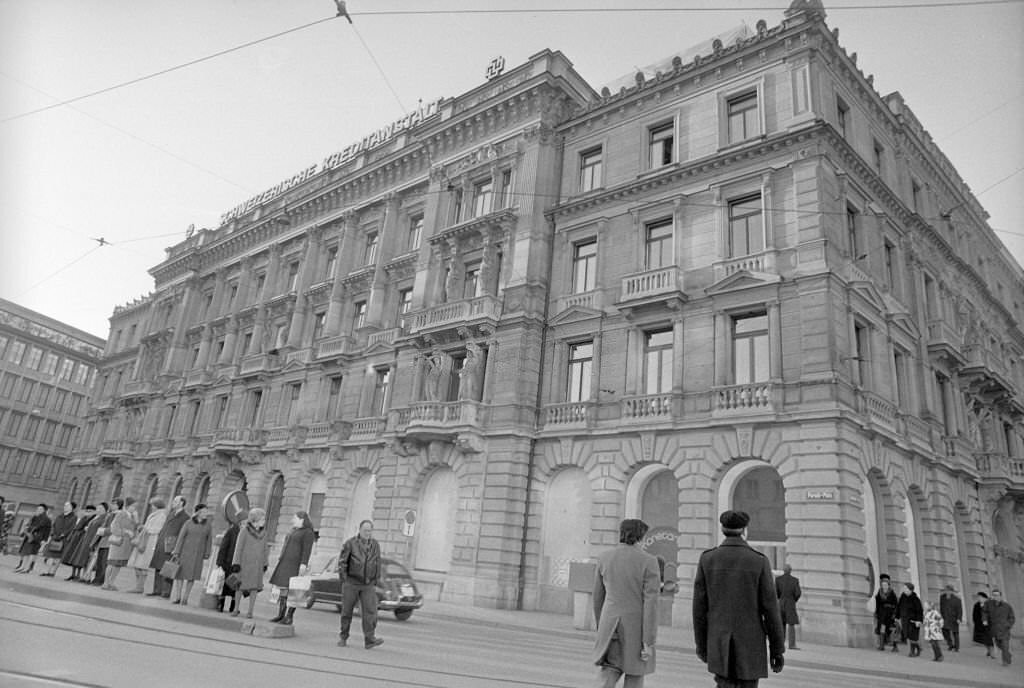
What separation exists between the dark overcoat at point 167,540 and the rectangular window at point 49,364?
61354 mm

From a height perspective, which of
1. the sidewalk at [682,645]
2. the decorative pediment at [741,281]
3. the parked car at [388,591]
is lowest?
the sidewalk at [682,645]

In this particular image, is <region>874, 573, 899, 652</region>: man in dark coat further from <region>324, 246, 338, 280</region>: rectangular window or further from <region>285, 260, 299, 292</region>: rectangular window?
<region>285, 260, 299, 292</region>: rectangular window

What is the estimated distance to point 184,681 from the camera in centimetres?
615

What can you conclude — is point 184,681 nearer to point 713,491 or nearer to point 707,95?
point 713,491

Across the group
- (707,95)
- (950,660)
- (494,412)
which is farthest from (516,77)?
(950,660)

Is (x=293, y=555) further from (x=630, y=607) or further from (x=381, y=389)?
(x=381, y=389)

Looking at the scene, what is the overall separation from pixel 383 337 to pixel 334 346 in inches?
139

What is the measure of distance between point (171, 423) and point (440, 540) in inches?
1069

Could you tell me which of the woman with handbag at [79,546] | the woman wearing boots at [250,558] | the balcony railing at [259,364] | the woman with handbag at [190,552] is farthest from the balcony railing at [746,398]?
the balcony railing at [259,364]

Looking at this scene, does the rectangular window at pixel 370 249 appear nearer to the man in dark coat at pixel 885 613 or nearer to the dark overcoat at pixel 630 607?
the man in dark coat at pixel 885 613

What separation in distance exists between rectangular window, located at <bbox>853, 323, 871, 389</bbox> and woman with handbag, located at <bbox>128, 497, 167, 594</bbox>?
18531 millimetres

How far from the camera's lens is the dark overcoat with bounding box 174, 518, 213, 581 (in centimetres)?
1297

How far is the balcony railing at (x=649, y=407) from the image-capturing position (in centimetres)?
2069

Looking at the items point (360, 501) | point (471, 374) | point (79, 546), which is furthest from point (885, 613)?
point (360, 501)
